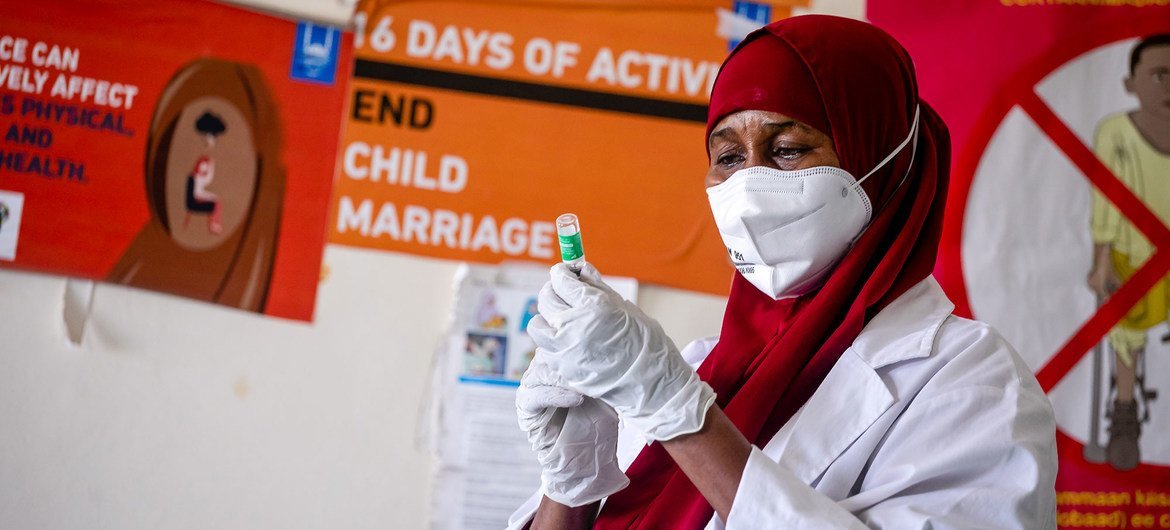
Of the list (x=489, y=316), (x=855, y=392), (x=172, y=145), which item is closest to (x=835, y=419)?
(x=855, y=392)

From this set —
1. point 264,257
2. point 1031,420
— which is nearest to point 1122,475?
point 1031,420

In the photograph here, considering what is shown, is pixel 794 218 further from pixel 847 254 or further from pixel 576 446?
pixel 576 446

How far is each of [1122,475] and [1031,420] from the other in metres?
1.10

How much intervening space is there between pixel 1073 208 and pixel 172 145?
64.6 inches

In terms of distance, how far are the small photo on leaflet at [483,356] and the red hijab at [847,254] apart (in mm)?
630

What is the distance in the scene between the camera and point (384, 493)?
1609 mm

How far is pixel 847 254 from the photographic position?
100 centimetres

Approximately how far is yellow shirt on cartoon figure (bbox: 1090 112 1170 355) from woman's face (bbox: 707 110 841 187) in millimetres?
1043

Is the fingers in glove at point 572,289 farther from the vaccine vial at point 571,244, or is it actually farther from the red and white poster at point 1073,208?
the red and white poster at point 1073,208

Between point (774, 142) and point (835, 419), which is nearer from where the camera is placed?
point (835, 419)

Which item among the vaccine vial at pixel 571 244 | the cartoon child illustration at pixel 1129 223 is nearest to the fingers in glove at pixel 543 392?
the vaccine vial at pixel 571 244

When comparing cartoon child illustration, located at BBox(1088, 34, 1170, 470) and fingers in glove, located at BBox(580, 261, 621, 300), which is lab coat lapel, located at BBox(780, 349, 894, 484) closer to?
fingers in glove, located at BBox(580, 261, 621, 300)

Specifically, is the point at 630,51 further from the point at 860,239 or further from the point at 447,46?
the point at 860,239

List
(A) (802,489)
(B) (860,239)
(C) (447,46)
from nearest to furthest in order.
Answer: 1. (A) (802,489)
2. (B) (860,239)
3. (C) (447,46)
